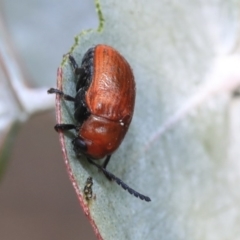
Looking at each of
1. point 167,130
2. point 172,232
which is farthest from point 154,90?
point 172,232

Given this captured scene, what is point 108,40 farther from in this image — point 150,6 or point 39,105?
point 39,105

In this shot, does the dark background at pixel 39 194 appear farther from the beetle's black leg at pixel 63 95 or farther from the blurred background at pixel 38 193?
the beetle's black leg at pixel 63 95

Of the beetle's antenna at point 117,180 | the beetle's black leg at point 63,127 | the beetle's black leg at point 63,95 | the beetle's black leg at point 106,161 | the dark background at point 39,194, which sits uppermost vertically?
the beetle's black leg at point 63,95

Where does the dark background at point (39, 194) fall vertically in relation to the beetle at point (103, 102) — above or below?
below

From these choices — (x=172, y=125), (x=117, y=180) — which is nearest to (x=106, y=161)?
(x=117, y=180)

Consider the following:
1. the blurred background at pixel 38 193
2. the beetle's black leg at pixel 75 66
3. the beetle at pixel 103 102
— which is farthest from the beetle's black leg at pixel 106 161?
the blurred background at pixel 38 193

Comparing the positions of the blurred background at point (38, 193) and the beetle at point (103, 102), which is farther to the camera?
the blurred background at point (38, 193)

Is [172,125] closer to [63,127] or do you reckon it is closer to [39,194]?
[63,127]
